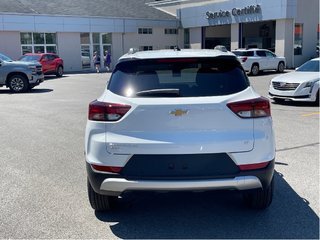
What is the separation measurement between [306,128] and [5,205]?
6.71 m

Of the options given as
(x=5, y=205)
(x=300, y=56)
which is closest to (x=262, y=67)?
(x=300, y=56)

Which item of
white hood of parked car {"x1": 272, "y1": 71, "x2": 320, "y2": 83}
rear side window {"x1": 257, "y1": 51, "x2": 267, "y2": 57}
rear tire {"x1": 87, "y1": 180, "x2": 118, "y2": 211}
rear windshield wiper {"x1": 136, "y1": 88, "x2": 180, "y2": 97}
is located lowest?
rear tire {"x1": 87, "y1": 180, "x2": 118, "y2": 211}

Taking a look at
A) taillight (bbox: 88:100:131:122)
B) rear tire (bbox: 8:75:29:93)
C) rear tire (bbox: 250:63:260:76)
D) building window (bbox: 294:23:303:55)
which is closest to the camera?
taillight (bbox: 88:100:131:122)

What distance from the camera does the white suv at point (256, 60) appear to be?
25.0 metres

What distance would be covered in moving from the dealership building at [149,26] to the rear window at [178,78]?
94.0 ft

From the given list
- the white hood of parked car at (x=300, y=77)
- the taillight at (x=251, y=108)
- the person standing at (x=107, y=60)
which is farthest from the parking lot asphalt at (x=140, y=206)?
the person standing at (x=107, y=60)

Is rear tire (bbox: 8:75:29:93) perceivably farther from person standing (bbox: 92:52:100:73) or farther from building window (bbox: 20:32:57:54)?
building window (bbox: 20:32:57:54)

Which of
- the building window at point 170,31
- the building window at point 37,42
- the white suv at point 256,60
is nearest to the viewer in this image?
the white suv at point 256,60

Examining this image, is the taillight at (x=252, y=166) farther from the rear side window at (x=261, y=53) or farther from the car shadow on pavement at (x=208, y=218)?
the rear side window at (x=261, y=53)

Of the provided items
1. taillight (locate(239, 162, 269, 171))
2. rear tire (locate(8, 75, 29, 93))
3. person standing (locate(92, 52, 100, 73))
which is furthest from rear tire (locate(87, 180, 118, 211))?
person standing (locate(92, 52, 100, 73))

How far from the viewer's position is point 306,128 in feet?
29.0

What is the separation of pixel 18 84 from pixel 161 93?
51.7 ft

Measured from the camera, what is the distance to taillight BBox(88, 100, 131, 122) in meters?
3.68

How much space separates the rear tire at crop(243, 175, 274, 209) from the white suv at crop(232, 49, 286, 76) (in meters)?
21.1
